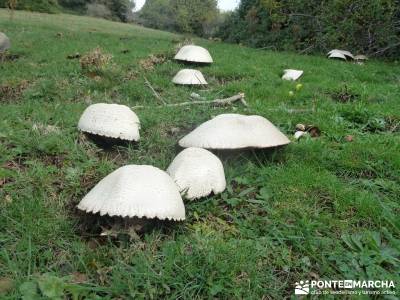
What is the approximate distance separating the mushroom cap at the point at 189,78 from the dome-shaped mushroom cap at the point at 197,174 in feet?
11.3

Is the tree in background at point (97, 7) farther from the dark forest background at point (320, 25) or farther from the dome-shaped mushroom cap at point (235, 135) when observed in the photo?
the dome-shaped mushroom cap at point (235, 135)

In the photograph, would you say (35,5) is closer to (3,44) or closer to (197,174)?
(3,44)

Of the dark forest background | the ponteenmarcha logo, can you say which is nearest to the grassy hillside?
the ponteenmarcha logo

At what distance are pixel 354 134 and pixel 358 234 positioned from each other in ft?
6.20

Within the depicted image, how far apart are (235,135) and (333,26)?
9.09 m

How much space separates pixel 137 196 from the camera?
2.40m

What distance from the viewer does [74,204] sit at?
293cm

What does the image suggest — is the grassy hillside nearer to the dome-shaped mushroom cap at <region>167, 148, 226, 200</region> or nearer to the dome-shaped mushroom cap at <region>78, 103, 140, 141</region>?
the dome-shaped mushroom cap at <region>167, 148, 226, 200</region>

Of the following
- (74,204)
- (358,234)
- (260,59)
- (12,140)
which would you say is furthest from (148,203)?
(260,59)

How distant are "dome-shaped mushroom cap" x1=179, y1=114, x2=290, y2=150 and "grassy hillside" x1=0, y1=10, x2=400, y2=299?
9.7 inches

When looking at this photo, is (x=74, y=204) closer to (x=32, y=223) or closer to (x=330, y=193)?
(x=32, y=223)

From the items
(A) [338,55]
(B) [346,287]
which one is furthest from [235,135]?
(A) [338,55]

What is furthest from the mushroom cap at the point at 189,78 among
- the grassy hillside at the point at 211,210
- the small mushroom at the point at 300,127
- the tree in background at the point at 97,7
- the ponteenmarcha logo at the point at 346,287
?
the tree in background at the point at 97,7

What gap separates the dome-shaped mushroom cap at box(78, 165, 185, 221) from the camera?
2346mm
